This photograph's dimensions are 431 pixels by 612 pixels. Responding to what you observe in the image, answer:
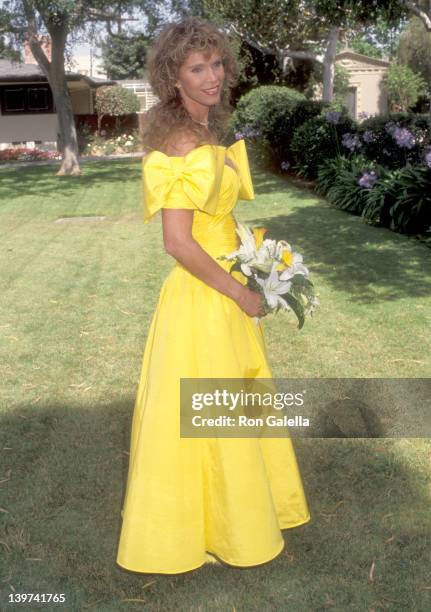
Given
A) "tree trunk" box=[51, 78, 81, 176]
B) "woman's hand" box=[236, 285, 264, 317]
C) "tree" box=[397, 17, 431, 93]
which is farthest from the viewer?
"tree" box=[397, 17, 431, 93]

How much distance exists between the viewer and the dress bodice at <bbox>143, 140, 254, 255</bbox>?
114 inches

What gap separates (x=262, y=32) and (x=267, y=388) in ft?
98.3

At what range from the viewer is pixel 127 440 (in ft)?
16.3

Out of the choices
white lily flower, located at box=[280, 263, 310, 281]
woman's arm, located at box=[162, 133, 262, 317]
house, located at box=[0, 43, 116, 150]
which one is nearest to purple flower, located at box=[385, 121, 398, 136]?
white lily flower, located at box=[280, 263, 310, 281]

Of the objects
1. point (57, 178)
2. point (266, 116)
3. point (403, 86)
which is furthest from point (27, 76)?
point (403, 86)

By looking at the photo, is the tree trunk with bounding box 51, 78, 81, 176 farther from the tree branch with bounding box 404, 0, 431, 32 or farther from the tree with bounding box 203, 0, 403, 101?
the tree branch with bounding box 404, 0, 431, 32

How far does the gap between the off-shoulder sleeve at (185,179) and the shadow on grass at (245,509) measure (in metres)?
1.69

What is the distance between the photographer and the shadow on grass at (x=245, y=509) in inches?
132

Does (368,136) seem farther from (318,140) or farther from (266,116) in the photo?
(266,116)

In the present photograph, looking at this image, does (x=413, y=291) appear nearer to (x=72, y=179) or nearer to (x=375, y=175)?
(x=375, y=175)

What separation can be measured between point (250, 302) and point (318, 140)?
1520cm

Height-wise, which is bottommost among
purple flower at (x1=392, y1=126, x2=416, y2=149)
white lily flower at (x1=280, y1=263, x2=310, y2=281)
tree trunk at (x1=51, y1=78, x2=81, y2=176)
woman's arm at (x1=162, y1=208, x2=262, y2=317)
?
tree trunk at (x1=51, y1=78, x2=81, y2=176)

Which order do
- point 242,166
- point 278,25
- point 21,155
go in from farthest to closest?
point 21,155 < point 278,25 < point 242,166

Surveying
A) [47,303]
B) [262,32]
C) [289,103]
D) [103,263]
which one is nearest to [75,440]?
[47,303]
